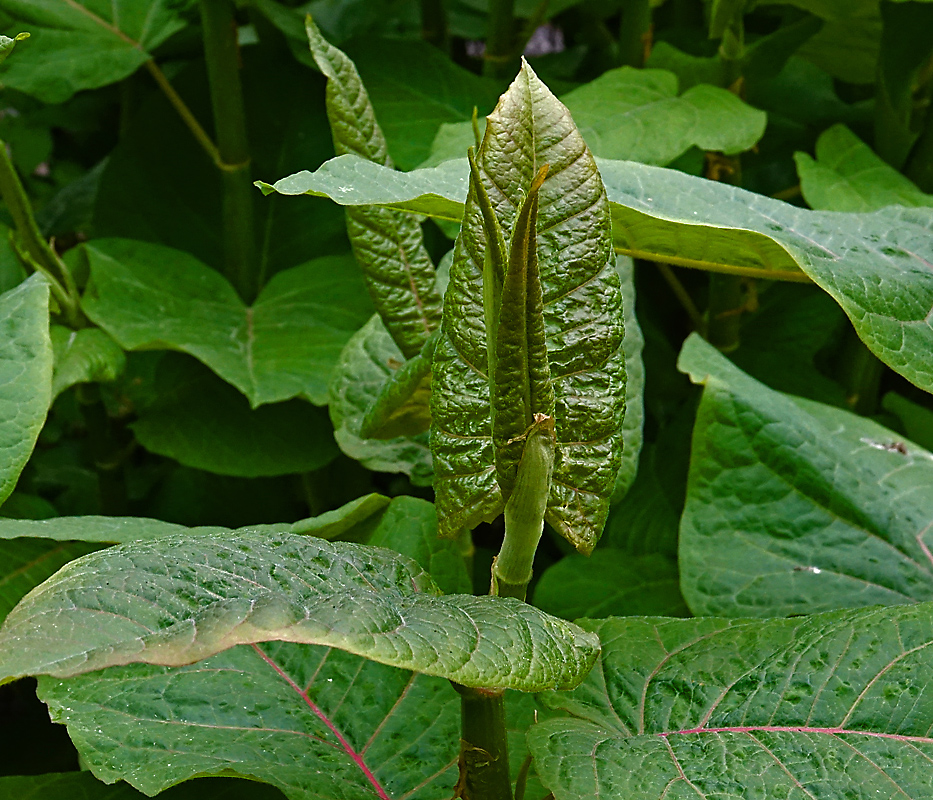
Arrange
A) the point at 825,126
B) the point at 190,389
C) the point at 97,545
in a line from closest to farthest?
the point at 97,545 < the point at 190,389 < the point at 825,126

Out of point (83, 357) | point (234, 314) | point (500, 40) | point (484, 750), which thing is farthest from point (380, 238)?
point (500, 40)

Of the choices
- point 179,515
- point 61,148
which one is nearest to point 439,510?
point 179,515

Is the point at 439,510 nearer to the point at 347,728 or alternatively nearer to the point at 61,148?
the point at 347,728

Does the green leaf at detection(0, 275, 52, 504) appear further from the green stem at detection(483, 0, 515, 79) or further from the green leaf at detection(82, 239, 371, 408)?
the green stem at detection(483, 0, 515, 79)

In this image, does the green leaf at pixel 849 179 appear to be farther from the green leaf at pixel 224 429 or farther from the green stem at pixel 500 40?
the green leaf at pixel 224 429

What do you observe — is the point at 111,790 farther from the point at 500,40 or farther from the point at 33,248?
the point at 500,40

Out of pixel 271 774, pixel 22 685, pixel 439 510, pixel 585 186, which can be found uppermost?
pixel 585 186
